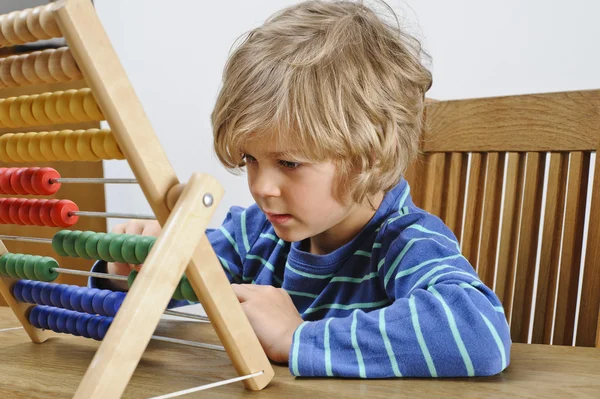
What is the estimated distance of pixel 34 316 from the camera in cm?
78

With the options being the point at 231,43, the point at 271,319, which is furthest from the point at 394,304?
the point at 231,43

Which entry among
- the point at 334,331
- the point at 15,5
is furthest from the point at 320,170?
the point at 15,5

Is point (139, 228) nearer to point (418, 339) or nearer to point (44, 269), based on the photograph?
point (44, 269)

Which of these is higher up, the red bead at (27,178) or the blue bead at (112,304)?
the red bead at (27,178)

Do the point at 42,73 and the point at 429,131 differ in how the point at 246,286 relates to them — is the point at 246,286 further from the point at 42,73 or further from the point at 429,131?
the point at 429,131

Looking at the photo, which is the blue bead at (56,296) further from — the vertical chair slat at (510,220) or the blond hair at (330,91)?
the vertical chair slat at (510,220)

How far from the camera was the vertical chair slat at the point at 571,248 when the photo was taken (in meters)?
0.96

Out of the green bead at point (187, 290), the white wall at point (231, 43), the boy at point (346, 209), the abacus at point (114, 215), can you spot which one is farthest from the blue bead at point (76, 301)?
the white wall at point (231, 43)

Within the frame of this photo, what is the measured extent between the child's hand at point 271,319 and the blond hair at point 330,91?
17cm

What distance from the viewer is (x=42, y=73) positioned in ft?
1.87

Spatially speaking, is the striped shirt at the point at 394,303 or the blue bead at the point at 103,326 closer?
the striped shirt at the point at 394,303

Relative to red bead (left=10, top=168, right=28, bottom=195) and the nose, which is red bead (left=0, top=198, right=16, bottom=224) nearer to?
red bead (left=10, top=168, right=28, bottom=195)

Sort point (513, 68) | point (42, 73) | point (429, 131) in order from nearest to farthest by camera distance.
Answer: point (42, 73)
point (429, 131)
point (513, 68)

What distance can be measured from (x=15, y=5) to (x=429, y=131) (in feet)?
5.05
